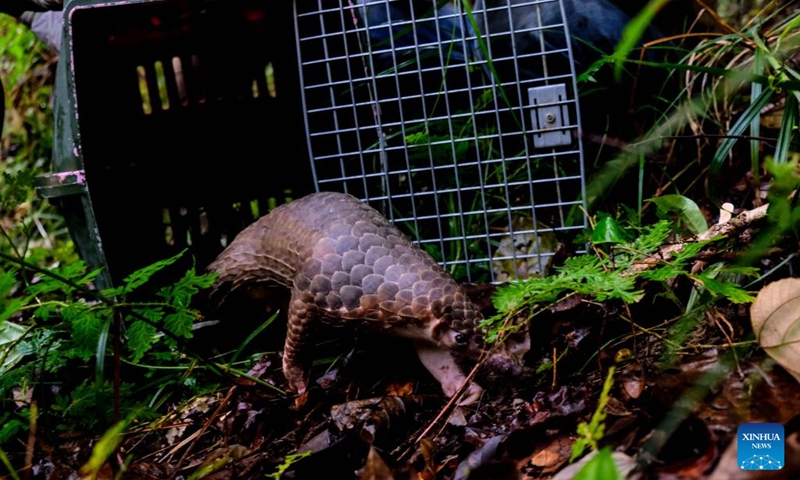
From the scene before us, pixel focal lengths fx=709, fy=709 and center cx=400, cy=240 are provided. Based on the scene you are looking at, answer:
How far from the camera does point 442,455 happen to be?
1.42m

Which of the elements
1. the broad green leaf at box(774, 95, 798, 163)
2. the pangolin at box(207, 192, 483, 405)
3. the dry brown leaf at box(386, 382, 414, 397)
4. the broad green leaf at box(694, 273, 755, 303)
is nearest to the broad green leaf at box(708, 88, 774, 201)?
the broad green leaf at box(774, 95, 798, 163)

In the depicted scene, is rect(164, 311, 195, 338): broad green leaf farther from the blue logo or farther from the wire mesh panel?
the blue logo

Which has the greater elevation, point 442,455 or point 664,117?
point 664,117

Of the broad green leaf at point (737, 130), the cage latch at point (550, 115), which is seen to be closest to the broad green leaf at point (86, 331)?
the cage latch at point (550, 115)

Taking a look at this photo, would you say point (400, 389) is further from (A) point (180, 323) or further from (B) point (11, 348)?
(B) point (11, 348)

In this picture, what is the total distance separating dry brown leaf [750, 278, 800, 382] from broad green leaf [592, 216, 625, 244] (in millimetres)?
367

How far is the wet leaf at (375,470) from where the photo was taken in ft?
4.14

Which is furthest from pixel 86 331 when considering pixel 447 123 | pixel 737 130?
pixel 737 130

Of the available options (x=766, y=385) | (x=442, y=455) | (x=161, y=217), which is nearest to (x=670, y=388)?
(x=766, y=385)

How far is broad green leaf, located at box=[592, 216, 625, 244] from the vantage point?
5.16 feet

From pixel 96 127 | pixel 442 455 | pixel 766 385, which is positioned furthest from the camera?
pixel 96 127

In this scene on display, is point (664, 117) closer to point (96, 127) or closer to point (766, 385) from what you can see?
point (766, 385)

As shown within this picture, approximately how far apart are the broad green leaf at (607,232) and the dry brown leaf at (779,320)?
14.5 inches

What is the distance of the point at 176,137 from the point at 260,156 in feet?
0.88
